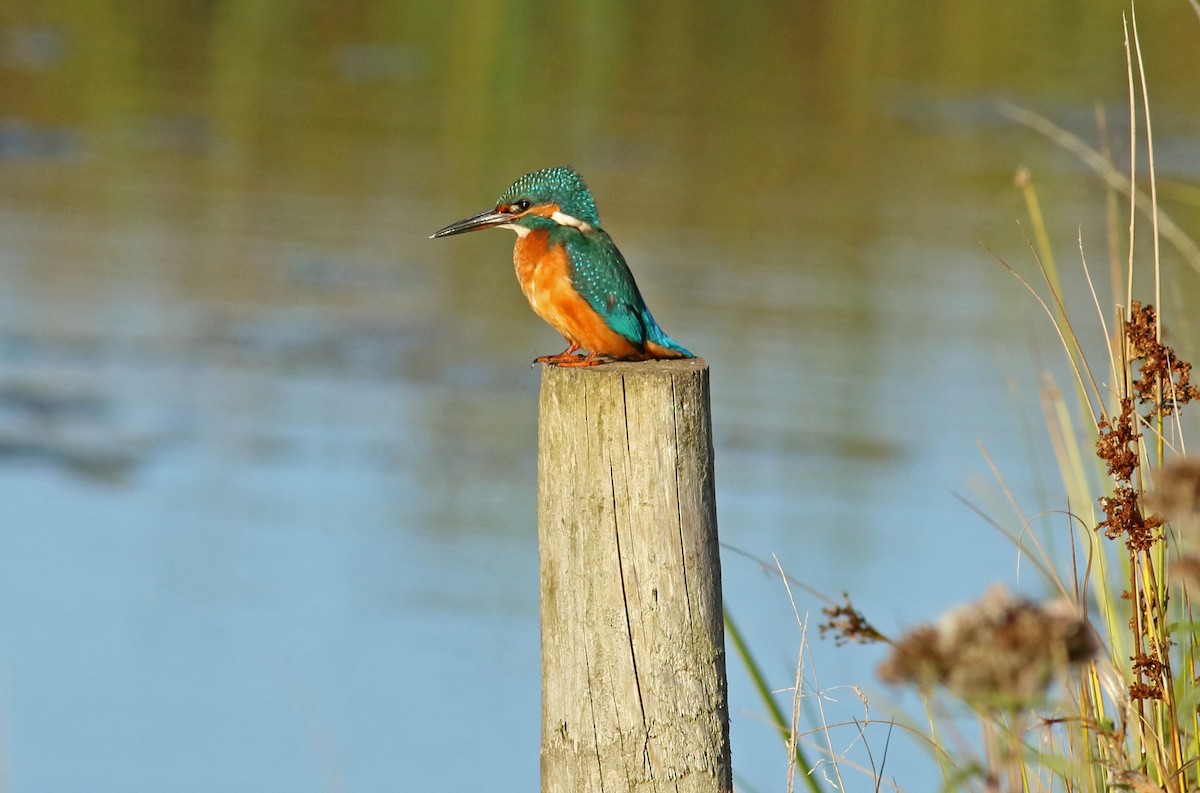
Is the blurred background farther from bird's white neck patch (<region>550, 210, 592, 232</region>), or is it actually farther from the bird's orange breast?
bird's white neck patch (<region>550, 210, 592, 232</region>)

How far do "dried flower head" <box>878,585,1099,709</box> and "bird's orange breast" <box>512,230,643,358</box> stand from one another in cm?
142

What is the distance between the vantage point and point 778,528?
24.6 ft

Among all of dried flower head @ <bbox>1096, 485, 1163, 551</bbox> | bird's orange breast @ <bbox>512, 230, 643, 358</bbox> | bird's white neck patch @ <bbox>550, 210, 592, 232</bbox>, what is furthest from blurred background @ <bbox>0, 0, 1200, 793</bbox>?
bird's white neck patch @ <bbox>550, 210, 592, 232</bbox>

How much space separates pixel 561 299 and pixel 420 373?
638cm

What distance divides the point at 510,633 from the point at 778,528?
1.55 meters

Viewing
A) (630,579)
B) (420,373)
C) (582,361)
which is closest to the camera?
(630,579)

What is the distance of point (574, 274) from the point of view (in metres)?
3.19

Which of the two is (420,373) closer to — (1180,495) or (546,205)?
(546,205)

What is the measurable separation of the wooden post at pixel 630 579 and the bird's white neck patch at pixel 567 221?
2.31 feet

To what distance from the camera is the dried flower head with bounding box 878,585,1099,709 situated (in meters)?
1.58

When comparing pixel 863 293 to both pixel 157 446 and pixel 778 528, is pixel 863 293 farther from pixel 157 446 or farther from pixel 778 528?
pixel 157 446

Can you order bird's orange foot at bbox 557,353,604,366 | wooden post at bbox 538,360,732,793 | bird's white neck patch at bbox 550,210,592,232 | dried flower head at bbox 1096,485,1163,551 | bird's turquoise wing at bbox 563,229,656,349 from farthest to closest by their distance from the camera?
bird's white neck patch at bbox 550,210,592,232 < bird's turquoise wing at bbox 563,229,656,349 < bird's orange foot at bbox 557,353,604,366 < wooden post at bbox 538,360,732,793 < dried flower head at bbox 1096,485,1163,551

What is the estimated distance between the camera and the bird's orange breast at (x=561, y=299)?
3.09m

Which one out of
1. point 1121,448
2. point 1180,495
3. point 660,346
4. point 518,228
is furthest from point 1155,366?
point 518,228
